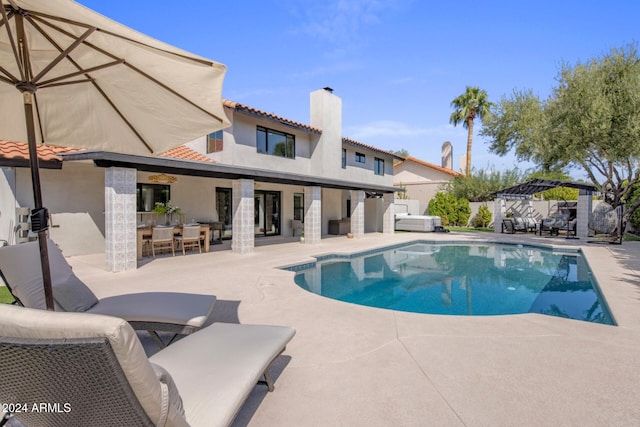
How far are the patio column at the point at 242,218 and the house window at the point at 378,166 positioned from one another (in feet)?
47.0

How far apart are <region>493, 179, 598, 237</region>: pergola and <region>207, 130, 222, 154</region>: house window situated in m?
19.1

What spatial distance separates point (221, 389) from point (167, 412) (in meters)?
0.86

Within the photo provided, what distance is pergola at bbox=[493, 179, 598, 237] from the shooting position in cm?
2028

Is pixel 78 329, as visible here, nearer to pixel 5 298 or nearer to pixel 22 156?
pixel 5 298

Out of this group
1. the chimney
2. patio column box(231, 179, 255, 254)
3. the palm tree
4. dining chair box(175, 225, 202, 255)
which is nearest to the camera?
dining chair box(175, 225, 202, 255)

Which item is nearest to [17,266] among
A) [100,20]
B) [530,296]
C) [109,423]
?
[100,20]

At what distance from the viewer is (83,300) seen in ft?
14.8

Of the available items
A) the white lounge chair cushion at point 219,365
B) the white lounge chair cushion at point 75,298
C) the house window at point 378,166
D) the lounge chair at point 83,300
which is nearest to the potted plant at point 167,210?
the white lounge chair cushion at point 75,298

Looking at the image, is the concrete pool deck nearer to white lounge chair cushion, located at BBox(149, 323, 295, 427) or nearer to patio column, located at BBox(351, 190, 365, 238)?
white lounge chair cushion, located at BBox(149, 323, 295, 427)

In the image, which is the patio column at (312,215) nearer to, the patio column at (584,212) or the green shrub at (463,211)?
the patio column at (584,212)


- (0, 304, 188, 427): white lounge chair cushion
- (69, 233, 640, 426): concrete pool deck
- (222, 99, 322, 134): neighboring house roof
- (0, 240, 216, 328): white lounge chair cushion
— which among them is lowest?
(69, 233, 640, 426): concrete pool deck

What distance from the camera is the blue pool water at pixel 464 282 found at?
323 inches

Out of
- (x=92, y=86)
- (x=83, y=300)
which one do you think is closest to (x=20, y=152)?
(x=92, y=86)

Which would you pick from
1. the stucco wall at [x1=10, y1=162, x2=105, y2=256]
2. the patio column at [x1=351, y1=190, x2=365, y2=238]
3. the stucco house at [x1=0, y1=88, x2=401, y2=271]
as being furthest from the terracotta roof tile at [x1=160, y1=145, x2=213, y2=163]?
the patio column at [x1=351, y1=190, x2=365, y2=238]
